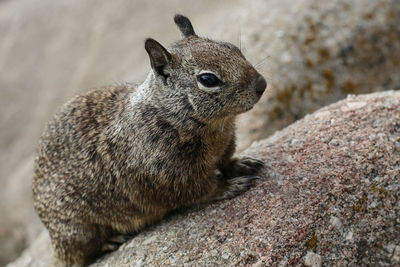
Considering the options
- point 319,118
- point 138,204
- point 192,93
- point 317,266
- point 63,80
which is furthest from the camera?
point 63,80

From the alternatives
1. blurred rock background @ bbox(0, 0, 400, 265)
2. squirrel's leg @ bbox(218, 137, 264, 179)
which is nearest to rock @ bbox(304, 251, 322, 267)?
squirrel's leg @ bbox(218, 137, 264, 179)

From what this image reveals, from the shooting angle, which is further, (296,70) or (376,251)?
(296,70)

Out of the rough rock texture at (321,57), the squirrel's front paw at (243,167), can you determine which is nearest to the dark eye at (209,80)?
the squirrel's front paw at (243,167)

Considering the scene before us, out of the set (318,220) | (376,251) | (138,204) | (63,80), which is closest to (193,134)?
(138,204)

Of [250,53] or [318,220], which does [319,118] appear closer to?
[318,220]

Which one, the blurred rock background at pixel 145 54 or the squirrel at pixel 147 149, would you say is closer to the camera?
the squirrel at pixel 147 149

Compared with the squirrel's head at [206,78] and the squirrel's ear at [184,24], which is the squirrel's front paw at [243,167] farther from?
the squirrel's ear at [184,24]

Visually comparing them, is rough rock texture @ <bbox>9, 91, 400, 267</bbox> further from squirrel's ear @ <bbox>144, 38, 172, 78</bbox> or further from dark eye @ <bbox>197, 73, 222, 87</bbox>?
squirrel's ear @ <bbox>144, 38, 172, 78</bbox>

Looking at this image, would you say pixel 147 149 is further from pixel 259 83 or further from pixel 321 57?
pixel 321 57
